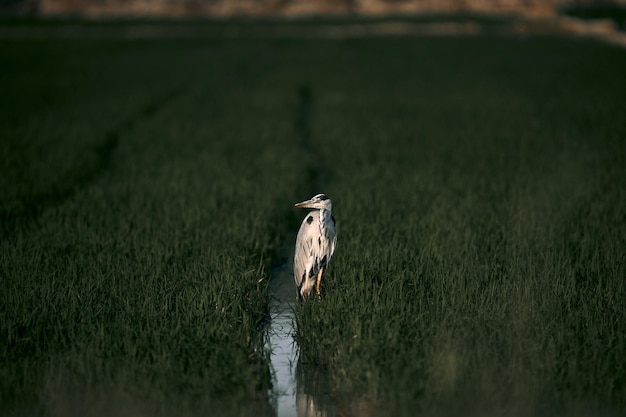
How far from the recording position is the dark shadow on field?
829cm

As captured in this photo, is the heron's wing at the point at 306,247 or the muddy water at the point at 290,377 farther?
the heron's wing at the point at 306,247

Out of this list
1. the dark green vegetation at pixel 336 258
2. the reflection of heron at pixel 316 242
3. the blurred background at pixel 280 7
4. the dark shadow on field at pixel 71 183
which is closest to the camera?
the dark green vegetation at pixel 336 258

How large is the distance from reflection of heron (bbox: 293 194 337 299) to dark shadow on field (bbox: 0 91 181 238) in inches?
111

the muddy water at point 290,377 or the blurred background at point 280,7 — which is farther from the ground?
the blurred background at point 280,7

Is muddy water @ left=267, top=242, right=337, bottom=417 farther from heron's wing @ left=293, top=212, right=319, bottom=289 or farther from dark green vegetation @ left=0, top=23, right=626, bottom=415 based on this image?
heron's wing @ left=293, top=212, right=319, bottom=289

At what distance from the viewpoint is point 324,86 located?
23.9 meters

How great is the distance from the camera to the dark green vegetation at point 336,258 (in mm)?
4742

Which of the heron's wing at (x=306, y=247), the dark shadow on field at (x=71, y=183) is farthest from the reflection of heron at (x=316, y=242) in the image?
the dark shadow on field at (x=71, y=183)

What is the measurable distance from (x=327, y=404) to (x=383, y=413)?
43cm

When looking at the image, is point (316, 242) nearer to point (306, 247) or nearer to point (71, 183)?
point (306, 247)

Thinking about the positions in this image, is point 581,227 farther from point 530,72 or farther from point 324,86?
point 530,72

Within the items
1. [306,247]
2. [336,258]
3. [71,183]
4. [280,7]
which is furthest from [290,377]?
[280,7]

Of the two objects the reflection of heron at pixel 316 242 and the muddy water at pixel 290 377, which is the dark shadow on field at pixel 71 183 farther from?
the reflection of heron at pixel 316 242

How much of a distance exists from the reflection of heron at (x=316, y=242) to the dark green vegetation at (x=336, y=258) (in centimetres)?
19
